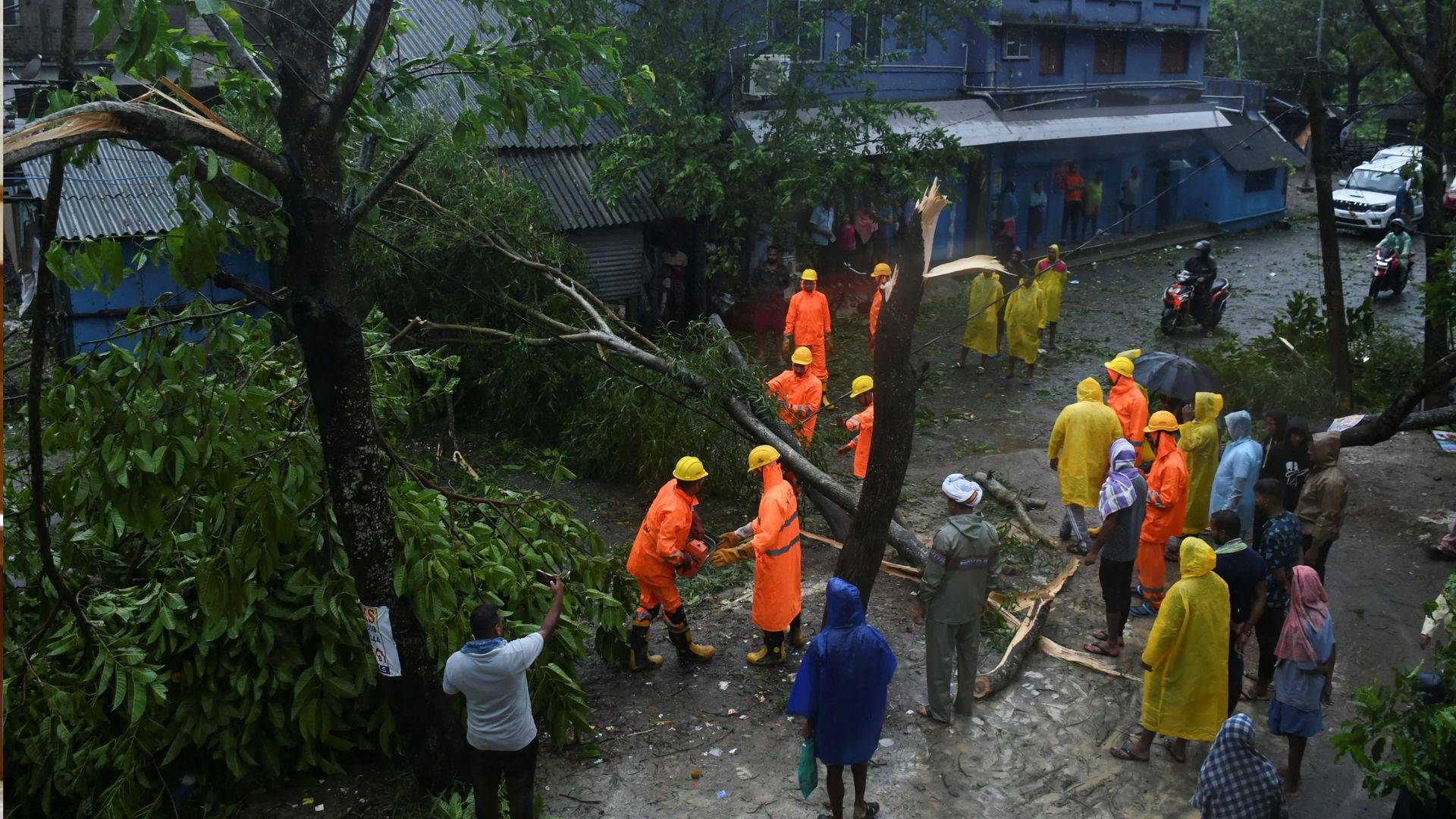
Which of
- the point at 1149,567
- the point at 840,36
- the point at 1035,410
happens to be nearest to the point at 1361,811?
the point at 1149,567

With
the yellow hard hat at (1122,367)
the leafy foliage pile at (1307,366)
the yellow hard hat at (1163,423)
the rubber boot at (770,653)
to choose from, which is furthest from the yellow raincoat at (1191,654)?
the leafy foliage pile at (1307,366)

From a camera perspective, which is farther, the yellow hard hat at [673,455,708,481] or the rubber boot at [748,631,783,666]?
the rubber boot at [748,631,783,666]

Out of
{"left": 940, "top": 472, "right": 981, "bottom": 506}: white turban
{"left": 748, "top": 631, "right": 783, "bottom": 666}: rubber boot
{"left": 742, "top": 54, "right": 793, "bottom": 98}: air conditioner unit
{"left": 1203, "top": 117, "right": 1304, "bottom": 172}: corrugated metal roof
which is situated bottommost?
{"left": 748, "top": 631, "right": 783, "bottom": 666}: rubber boot

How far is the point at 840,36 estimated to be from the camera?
1733cm

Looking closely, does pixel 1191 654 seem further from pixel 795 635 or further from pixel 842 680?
pixel 795 635

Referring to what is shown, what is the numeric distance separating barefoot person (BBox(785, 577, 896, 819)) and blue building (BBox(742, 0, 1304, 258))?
10.9 meters

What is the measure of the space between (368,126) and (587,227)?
843 cm

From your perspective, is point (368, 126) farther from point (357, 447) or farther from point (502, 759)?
point (502, 759)

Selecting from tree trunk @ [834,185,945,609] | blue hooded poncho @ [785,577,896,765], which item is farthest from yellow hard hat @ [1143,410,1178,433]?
blue hooded poncho @ [785,577,896,765]

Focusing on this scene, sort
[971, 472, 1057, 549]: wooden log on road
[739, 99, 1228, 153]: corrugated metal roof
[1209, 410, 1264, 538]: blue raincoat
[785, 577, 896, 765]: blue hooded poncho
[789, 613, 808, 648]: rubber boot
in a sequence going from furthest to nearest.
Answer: [739, 99, 1228, 153]: corrugated metal roof, [971, 472, 1057, 549]: wooden log on road, [1209, 410, 1264, 538]: blue raincoat, [789, 613, 808, 648]: rubber boot, [785, 577, 896, 765]: blue hooded poncho

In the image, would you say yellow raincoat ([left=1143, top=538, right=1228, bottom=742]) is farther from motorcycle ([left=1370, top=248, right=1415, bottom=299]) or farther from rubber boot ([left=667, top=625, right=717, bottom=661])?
motorcycle ([left=1370, top=248, right=1415, bottom=299])

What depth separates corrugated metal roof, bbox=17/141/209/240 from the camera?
10812 mm

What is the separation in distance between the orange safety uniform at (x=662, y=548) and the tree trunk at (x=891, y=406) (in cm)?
106

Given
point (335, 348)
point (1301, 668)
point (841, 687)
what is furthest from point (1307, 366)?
point (335, 348)
